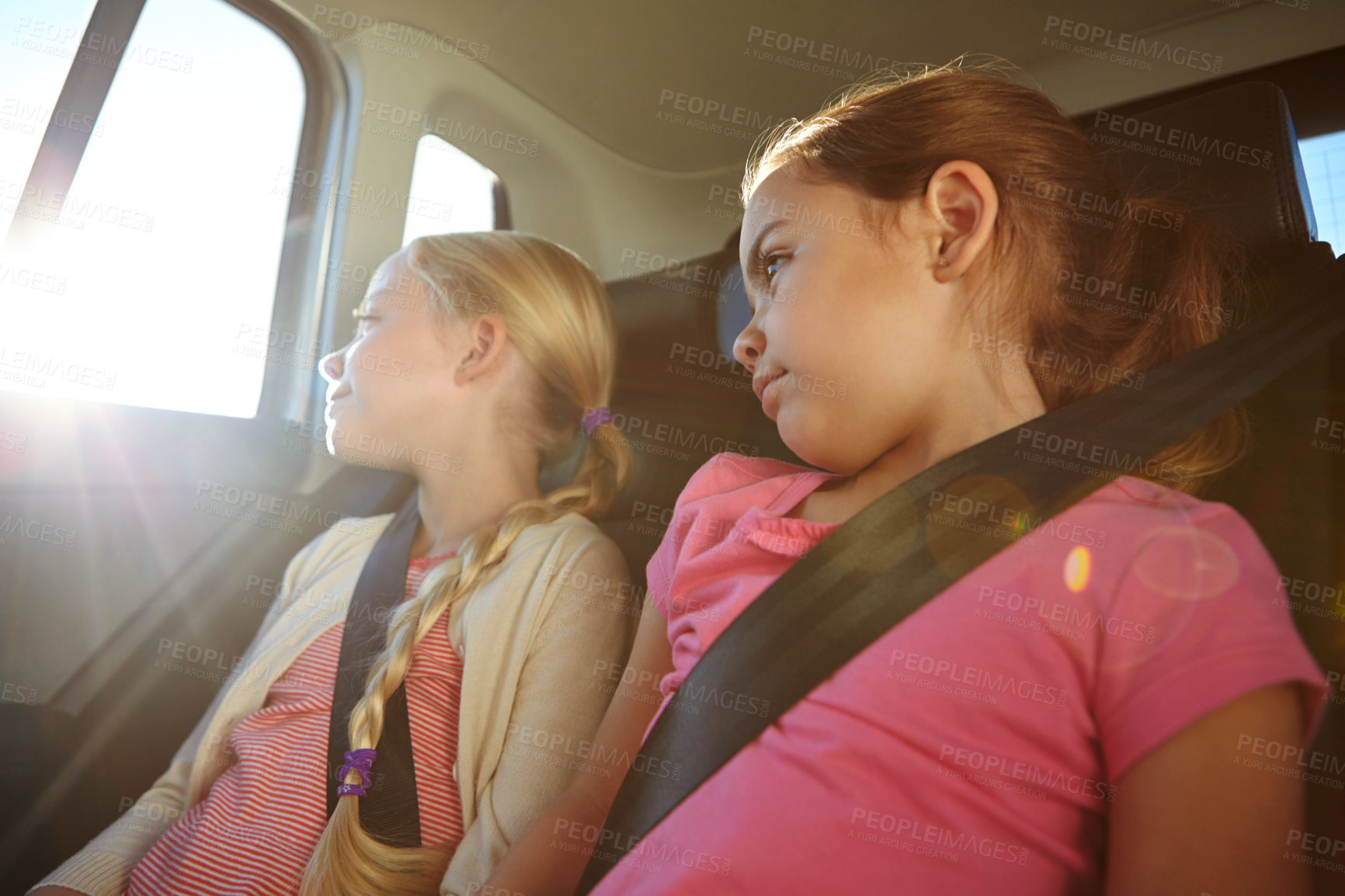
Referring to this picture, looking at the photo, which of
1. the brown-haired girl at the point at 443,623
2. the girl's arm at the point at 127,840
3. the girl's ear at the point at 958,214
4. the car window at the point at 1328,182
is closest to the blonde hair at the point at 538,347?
the brown-haired girl at the point at 443,623

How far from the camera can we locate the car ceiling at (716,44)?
1.29 m

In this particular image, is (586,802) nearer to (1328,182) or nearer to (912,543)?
(912,543)

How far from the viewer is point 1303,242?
0.88 metres

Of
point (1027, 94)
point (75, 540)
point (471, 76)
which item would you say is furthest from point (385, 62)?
point (1027, 94)

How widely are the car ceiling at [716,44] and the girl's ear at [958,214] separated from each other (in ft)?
2.08

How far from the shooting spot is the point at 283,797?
1081 millimetres

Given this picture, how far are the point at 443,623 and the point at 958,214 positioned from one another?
2.76 ft

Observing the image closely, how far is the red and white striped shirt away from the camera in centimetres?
102

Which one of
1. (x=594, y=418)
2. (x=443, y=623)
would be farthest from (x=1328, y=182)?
(x=443, y=623)

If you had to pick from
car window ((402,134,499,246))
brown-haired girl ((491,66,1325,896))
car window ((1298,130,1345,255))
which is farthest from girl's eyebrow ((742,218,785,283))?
car window ((402,134,499,246))

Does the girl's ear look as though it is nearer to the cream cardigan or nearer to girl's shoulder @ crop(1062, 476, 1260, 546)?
girl's shoulder @ crop(1062, 476, 1260, 546)

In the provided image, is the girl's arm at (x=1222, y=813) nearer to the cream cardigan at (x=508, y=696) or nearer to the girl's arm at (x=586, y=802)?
the girl's arm at (x=586, y=802)

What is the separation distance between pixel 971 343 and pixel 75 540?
5.37 feet

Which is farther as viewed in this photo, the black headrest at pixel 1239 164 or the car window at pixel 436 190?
the car window at pixel 436 190
